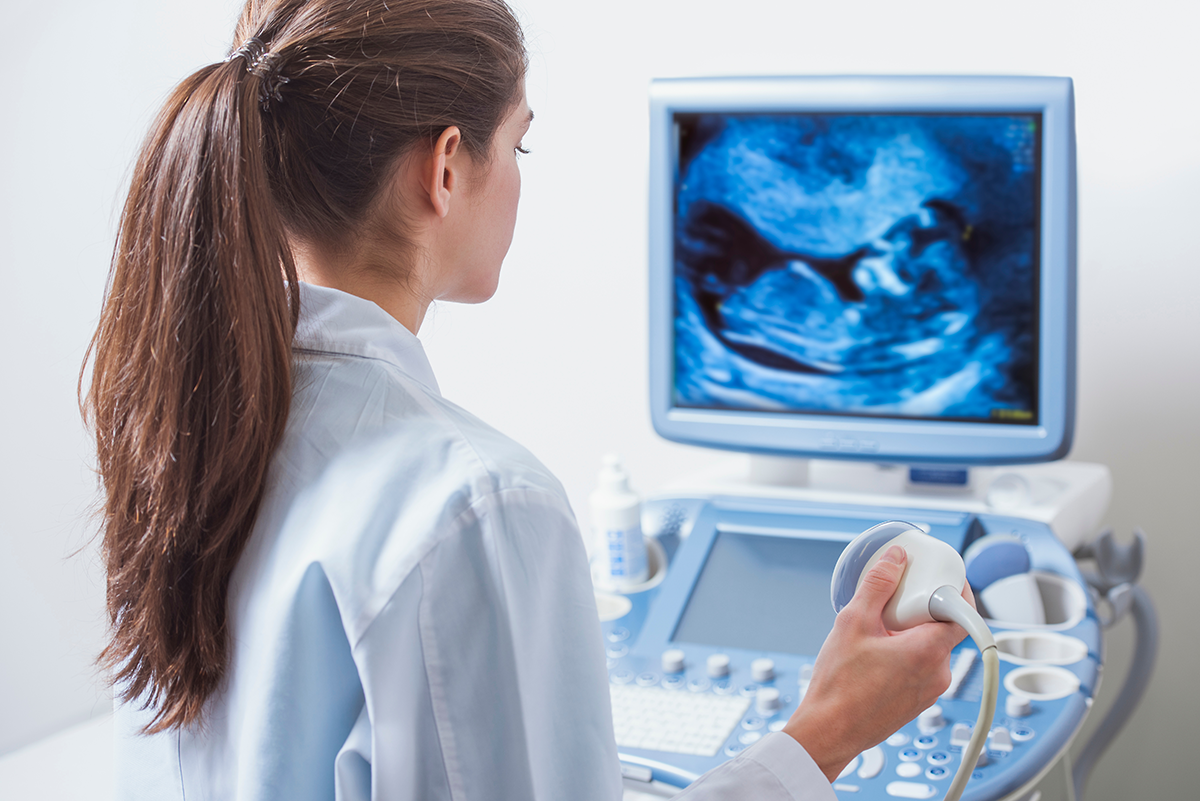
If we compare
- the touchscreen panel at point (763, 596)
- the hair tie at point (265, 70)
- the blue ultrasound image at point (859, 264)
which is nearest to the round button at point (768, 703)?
the touchscreen panel at point (763, 596)

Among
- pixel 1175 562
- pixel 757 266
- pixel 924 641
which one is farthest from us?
pixel 1175 562

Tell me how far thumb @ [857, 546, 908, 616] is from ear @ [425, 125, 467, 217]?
0.42m

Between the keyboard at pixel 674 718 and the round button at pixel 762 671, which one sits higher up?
the round button at pixel 762 671

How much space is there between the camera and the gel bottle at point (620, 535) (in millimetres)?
1328

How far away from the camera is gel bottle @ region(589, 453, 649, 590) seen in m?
1.33

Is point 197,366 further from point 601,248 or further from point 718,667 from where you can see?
point 601,248

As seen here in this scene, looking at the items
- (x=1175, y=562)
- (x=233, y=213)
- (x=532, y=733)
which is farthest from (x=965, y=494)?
(x=233, y=213)

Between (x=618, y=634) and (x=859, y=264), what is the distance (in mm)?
568

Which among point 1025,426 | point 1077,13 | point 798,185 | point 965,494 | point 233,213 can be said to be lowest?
point 965,494

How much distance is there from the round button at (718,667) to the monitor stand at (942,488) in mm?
358

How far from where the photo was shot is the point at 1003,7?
1445 mm

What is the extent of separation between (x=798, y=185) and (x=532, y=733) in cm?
92

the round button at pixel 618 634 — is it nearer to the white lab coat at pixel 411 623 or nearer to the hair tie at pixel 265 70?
the white lab coat at pixel 411 623

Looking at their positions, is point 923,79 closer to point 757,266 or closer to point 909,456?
point 757,266
